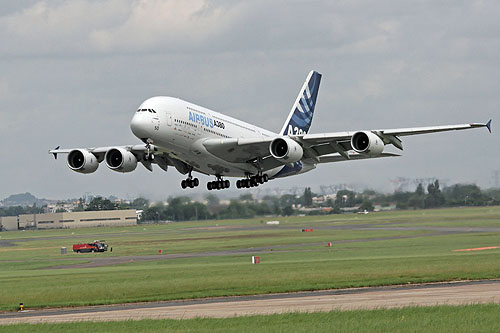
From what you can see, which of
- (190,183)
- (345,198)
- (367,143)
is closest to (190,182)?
(190,183)

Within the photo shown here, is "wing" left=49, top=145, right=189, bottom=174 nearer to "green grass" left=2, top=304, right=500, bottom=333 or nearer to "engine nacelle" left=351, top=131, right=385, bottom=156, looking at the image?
"engine nacelle" left=351, top=131, right=385, bottom=156

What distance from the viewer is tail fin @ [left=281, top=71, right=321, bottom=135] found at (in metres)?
78.2

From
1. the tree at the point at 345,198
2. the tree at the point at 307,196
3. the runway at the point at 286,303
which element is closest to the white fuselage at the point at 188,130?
the runway at the point at 286,303

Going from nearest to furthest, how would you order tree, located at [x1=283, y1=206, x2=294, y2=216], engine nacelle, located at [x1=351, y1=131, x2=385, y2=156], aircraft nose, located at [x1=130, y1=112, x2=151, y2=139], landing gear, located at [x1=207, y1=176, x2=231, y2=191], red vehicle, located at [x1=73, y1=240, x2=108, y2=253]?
aircraft nose, located at [x1=130, y1=112, x2=151, y2=139]
engine nacelle, located at [x1=351, y1=131, x2=385, y2=156]
landing gear, located at [x1=207, y1=176, x2=231, y2=191]
red vehicle, located at [x1=73, y1=240, x2=108, y2=253]
tree, located at [x1=283, y1=206, x2=294, y2=216]

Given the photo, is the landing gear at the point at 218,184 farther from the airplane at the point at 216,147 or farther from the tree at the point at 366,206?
the tree at the point at 366,206

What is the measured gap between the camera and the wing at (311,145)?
59.7 metres

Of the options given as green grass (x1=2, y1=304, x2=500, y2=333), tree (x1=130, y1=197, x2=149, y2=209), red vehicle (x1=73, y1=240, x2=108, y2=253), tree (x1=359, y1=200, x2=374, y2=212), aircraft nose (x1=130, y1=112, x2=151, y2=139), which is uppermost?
aircraft nose (x1=130, y1=112, x2=151, y2=139)

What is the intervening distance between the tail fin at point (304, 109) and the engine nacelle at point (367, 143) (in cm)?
1840

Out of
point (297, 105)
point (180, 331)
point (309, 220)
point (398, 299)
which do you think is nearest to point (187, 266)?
point (297, 105)

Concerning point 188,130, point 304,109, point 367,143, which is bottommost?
point 367,143

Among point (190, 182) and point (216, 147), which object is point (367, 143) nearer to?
point (216, 147)

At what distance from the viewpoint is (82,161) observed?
6481 cm

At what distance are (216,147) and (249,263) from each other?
28764 mm

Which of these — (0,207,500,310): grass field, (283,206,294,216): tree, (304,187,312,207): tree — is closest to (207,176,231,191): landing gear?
(0,207,500,310): grass field
